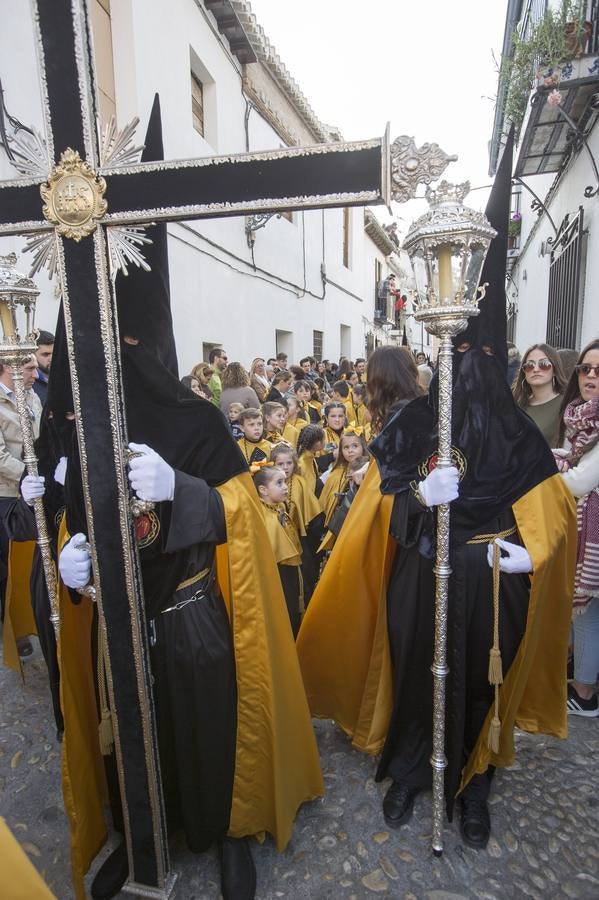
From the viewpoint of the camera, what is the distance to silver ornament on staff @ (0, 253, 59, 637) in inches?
71.6

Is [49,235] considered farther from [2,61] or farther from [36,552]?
[2,61]

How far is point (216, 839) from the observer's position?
6.93 ft

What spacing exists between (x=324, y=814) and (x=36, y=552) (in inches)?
77.2

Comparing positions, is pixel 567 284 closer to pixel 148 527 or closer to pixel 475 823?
pixel 475 823

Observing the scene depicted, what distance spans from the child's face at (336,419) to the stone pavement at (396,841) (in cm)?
334

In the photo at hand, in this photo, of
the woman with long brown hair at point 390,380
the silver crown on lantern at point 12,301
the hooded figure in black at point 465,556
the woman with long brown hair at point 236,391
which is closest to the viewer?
the silver crown on lantern at point 12,301

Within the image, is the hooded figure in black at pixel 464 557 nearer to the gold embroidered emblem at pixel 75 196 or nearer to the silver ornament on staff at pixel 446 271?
the silver ornament on staff at pixel 446 271

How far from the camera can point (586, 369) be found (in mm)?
2990

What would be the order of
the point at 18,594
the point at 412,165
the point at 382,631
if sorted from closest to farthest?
the point at 412,165
the point at 382,631
the point at 18,594

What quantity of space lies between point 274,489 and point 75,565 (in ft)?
6.48

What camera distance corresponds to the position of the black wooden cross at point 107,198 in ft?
4.70

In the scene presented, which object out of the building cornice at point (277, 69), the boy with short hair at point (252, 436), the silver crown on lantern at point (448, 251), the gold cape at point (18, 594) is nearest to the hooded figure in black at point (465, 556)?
the silver crown on lantern at point (448, 251)

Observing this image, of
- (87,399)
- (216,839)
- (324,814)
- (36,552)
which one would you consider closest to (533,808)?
(324,814)

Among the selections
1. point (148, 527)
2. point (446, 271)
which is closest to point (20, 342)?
point (148, 527)
